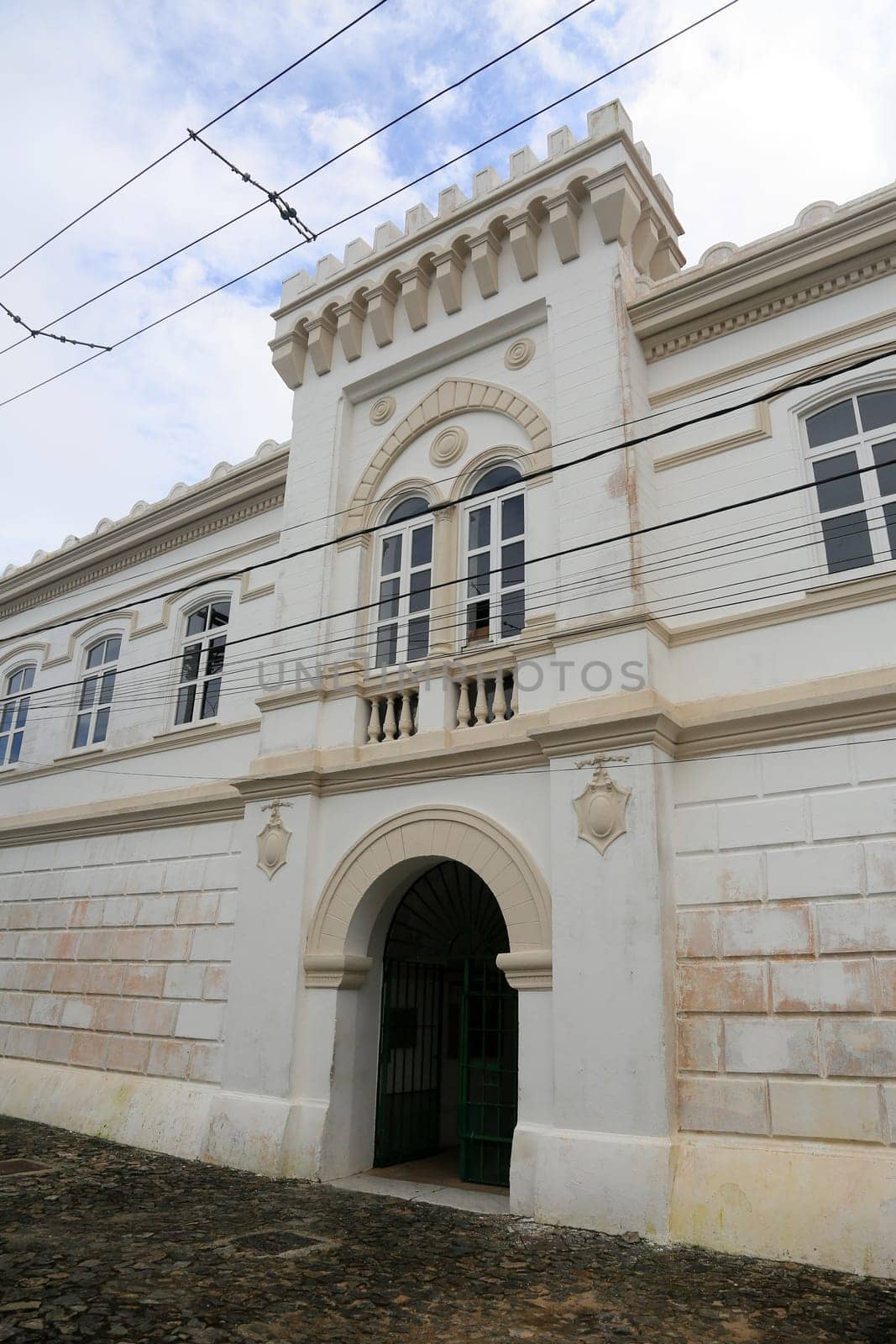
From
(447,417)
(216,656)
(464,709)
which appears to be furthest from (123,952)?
(447,417)

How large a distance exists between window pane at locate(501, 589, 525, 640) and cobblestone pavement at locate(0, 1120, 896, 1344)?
4.77 metres

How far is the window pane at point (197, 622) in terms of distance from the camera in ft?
40.0

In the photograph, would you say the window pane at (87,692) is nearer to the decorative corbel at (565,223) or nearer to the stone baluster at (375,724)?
the stone baluster at (375,724)

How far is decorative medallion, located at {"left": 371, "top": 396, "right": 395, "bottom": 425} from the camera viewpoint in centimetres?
1059

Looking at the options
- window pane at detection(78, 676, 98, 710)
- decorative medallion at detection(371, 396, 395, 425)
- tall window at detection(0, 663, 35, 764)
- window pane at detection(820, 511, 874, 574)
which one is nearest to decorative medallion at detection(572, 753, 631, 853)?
window pane at detection(820, 511, 874, 574)

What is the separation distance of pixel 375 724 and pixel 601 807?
2726mm

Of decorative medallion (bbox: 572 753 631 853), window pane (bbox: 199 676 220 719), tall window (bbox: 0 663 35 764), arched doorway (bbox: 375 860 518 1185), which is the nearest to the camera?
decorative medallion (bbox: 572 753 631 853)

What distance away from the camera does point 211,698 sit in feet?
37.6

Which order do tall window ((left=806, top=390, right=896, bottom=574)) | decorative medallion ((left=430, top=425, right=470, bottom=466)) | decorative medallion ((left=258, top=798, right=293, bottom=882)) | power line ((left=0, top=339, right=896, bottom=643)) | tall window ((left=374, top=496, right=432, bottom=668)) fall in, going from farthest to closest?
decorative medallion ((left=430, top=425, right=470, bottom=466))
tall window ((left=374, top=496, right=432, bottom=668))
decorative medallion ((left=258, top=798, right=293, bottom=882))
tall window ((left=806, top=390, right=896, bottom=574))
power line ((left=0, top=339, right=896, bottom=643))

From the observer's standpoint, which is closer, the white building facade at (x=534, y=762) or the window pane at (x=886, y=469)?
the white building facade at (x=534, y=762)

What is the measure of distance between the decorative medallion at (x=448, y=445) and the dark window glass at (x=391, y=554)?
2.98ft

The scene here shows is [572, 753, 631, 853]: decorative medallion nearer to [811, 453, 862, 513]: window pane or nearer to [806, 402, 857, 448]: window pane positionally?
[811, 453, 862, 513]: window pane

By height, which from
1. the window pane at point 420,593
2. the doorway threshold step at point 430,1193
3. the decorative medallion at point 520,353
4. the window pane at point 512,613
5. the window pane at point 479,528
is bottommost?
the doorway threshold step at point 430,1193

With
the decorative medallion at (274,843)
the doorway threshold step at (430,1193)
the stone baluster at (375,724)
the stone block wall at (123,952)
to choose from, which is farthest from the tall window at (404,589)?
the doorway threshold step at (430,1193)
